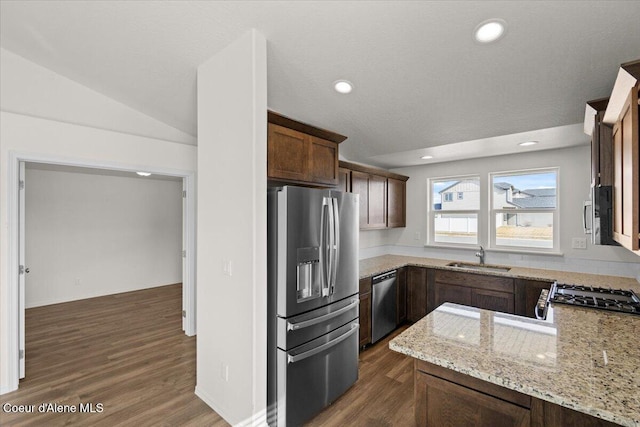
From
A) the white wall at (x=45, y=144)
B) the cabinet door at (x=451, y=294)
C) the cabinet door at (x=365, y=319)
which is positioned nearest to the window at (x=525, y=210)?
the cabinet door at (x=451, y=294)

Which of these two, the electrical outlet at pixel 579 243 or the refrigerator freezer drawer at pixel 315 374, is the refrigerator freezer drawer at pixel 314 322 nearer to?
the refrigerator freezer drawer at pixel 315 374

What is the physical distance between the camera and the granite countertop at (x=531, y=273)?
2.92 meters

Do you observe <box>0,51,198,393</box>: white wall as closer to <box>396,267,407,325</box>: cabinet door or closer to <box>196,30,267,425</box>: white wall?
<box>196,30,267,425</box>: white wall

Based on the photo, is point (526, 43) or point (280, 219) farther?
point (280, 219)

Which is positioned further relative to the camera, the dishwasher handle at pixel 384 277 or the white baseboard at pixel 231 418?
the dishwasher handle at pixel 384 277

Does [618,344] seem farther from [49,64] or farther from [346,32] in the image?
[49,64]

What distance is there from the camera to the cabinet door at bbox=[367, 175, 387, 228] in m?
4.02

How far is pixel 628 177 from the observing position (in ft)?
4.03

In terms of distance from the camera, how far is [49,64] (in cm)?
281

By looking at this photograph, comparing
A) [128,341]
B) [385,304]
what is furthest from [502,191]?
[128,341]

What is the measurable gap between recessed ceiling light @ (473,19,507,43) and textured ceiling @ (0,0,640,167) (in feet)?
0.16

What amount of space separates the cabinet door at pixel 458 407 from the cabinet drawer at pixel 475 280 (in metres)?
2.43

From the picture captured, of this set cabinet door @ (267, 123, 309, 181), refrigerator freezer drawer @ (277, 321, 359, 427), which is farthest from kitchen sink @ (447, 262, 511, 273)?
cabinet door @ (267, 123, 309, 181)

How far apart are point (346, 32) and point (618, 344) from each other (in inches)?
89.6
